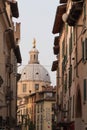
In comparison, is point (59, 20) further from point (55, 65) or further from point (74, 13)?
point (55, 65)

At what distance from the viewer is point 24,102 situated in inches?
7318

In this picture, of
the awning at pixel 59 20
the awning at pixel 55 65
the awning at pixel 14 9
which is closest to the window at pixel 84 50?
the awning at pixel 59 20

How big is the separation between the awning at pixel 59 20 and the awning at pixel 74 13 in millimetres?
12093

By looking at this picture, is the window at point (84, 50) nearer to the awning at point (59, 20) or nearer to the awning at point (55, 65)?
the awning at point (59, 20)

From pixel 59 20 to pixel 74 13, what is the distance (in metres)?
19.1

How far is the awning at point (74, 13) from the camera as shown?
36341mm

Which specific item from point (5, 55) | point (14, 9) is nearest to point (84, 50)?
point (5, 55)

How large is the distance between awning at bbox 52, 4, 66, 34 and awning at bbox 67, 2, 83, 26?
12093 mm

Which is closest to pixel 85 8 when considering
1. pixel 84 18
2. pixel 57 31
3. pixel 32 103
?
pixel 84 18

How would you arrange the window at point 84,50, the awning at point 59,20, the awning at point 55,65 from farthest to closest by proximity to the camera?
the awning at point 55,65 → the awning at point 59,20 → the window at point 84,50

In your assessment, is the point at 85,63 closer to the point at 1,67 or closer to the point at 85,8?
the point at 85,8

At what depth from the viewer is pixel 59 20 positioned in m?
57.4

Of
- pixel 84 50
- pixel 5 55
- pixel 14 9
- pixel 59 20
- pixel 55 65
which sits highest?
pixel 14 9

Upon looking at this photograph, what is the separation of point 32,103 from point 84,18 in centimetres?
13844
